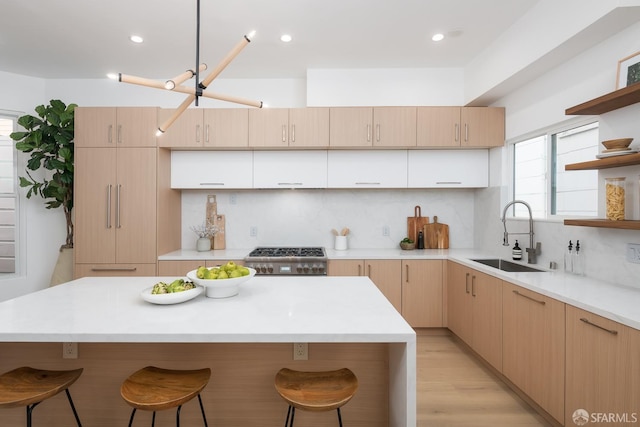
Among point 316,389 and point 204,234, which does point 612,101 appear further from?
point 204,234

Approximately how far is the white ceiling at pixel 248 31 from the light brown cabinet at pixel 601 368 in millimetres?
2221

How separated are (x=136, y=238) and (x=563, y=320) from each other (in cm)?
358

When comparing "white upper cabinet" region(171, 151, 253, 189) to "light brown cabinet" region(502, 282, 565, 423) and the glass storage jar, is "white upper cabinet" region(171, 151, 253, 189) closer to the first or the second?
"light brown cabinet" region(502, 282, 565, 423)

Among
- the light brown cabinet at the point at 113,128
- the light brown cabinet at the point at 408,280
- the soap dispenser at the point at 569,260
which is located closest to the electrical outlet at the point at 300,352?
the light brown cabinet at the point at 408,280

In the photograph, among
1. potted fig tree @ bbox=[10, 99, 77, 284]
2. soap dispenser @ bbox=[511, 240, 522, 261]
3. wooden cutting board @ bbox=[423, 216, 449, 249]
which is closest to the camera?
soap dispenser @ bbox=[511, 240, 522, 261]

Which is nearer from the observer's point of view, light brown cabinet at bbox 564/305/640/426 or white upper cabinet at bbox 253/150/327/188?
light brown cabinet at bbox 564/305/640/426

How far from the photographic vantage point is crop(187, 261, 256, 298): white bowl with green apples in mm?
1725

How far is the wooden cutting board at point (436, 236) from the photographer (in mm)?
3967

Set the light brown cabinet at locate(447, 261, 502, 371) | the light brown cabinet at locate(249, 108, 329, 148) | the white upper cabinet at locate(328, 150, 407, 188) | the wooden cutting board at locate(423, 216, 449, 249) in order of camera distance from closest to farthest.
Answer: the light brown cabinet at locate(447, 261, 502, 371)
the light brown cabinet at locate(249, 108, 329, 148)
the white upper cabinet at locate(328, 150, 407, 188)
the wooden cutting board at locate(423, 216, 449, 249)

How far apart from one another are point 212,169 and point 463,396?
10.1ft

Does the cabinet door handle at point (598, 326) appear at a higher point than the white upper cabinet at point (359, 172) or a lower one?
lower

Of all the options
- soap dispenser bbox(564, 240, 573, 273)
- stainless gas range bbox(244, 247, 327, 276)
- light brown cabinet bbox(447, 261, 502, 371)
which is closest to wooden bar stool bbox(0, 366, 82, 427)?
→ stainless gas range bbox(244, 247, 327, 276)

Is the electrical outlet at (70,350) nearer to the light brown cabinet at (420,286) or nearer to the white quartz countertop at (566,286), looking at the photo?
the white quartz countertop at (566,286)

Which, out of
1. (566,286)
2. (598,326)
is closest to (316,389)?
(598,326)
